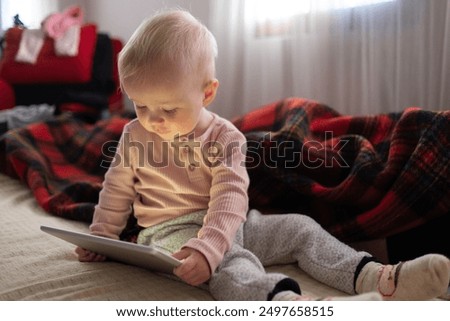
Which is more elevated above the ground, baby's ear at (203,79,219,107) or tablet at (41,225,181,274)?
baby's ear at (203,79,219,107)

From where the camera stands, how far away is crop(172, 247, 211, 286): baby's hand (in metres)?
0.64

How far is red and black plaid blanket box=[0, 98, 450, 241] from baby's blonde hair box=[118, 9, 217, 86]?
0.27m

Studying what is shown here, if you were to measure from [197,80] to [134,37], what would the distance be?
106mm

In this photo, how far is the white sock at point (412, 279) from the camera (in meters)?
0.59

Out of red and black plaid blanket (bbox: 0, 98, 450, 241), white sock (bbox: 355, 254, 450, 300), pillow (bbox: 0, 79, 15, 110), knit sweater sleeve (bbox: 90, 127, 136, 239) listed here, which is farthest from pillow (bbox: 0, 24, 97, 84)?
white sock (bbox: 355, 254, 450, 300)

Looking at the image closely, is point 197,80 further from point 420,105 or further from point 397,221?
point 420,105

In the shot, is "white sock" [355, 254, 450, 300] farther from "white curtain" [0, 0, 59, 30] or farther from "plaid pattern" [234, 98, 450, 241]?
"white curtain" [0, 0, 59, 30]

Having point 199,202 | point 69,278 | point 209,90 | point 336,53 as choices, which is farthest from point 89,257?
point 336,53

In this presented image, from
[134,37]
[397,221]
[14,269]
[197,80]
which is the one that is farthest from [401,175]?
[14,269]

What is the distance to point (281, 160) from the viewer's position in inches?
37.2

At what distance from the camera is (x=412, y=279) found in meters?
0.61

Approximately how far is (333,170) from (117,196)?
1.24 feet

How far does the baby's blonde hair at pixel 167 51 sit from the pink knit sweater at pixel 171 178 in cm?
11
